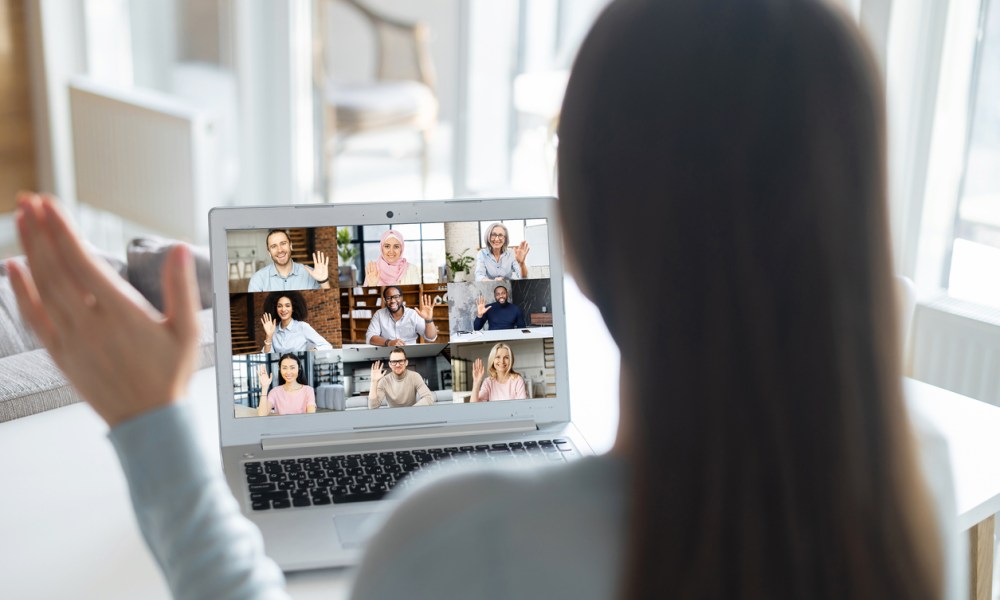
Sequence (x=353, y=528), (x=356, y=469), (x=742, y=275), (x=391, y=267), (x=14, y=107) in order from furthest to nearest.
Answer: (x=14, y=107)
(x=391, y=267)
(x=356, y=469)
(x=353, y=528)
(x=742, y=275)

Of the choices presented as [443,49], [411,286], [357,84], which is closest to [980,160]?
[411,286]

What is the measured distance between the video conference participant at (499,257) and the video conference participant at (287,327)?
0.22 metres

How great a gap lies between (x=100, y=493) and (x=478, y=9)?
289 cm

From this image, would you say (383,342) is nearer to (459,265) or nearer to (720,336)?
(459,265)

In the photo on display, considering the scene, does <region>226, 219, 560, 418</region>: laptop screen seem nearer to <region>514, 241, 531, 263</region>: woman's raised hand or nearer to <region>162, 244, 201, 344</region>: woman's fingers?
<region>514, 241, 531, 263</region>: woman's raised hand

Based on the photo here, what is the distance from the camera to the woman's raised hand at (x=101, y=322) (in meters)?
0.64

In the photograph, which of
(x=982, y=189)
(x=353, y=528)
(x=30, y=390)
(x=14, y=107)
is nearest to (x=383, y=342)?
(x=353, y=528)

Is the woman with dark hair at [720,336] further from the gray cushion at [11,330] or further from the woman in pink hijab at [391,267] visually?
the gray cushion at [11,330]

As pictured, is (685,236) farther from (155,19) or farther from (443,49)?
(155,19)

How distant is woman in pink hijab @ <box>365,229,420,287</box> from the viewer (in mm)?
1213

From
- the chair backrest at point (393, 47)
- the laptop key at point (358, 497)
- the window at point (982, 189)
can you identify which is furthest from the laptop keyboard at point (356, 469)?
the chair backrest at point (393, 47)

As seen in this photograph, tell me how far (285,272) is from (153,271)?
762 millimetres

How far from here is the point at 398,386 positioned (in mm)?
1220

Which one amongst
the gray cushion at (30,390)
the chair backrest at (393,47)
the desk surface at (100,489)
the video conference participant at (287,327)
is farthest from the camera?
the chair backrest at (393,47)
